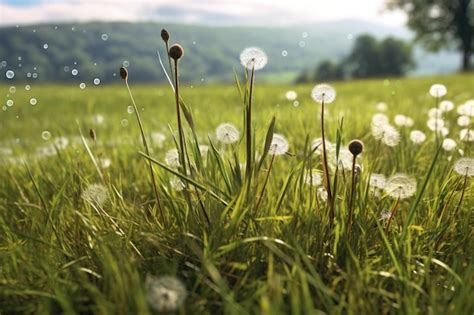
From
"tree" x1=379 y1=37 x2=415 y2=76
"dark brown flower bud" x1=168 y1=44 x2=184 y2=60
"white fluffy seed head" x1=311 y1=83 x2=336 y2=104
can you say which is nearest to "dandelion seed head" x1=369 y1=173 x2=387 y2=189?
"white fluffy seed head" x1=311 y1=83 x2=336 y2=104

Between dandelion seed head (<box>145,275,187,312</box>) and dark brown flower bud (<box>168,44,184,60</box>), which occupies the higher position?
dark brown flower bud (<box>168,44,184,60</box>)

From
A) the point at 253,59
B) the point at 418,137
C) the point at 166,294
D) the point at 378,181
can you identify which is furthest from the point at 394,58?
the point at 166,294

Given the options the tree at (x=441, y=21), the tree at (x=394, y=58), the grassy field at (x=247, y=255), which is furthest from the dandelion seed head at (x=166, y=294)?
the tree at (x=394, y=58)

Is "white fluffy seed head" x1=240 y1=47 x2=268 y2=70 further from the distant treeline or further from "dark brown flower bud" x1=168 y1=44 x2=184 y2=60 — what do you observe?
the distant treeline

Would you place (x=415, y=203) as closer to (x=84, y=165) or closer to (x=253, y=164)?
(x=253, y=164)

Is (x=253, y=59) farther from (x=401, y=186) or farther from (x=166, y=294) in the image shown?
(x=166, y=294)

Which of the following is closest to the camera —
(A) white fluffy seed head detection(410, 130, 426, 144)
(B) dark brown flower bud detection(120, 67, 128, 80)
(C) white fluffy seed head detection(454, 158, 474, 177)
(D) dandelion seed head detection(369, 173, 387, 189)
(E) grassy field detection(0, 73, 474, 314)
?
(E) grassy field detection(0, 73, 474, 314)
